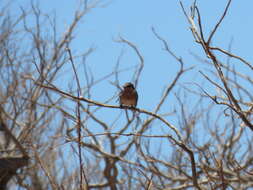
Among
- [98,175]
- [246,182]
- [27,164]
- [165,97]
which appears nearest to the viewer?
[246,182]

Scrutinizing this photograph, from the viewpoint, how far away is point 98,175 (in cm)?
796

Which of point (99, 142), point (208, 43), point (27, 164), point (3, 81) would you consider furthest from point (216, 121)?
point (208, 43)

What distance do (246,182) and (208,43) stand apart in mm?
1733

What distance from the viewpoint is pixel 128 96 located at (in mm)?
5797

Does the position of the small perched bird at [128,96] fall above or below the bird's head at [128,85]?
below

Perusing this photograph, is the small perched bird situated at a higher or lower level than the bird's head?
lower

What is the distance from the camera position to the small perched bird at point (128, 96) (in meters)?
5.78

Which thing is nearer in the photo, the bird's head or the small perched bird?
the small perched bird

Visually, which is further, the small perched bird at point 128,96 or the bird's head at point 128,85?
the bird's head at point 128,85

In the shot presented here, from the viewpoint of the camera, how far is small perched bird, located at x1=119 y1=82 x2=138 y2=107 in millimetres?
5781

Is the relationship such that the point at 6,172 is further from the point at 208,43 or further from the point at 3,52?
the point at 208,43

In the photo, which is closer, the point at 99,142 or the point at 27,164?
the point at 27,164

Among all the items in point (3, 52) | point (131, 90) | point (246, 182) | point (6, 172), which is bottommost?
point (246, 182)

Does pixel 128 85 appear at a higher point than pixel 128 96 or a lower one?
higher
